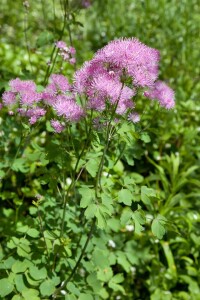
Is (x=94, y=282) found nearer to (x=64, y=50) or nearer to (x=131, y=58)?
(x=131, y=58)

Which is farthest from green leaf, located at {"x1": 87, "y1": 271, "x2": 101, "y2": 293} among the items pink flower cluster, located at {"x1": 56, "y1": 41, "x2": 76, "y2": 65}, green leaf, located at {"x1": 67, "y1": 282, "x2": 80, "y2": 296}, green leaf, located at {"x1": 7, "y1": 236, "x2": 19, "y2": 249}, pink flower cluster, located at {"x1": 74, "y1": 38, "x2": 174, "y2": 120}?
pink flower cluster, located at {"x1": 56, "y1": 41, "x2": 76, "y2": 65}

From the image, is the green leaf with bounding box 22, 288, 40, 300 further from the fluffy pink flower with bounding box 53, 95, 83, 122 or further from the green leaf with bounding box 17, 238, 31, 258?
Result: the fluffy pink flower with bounding box 53, 95, 83, 122

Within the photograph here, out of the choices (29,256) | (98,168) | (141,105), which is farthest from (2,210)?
(141,105)

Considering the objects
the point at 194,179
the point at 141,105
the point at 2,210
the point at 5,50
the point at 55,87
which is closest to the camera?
the point at 55,87

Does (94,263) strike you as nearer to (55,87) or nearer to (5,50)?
(55,87)

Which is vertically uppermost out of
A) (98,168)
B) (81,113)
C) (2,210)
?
(81,113)

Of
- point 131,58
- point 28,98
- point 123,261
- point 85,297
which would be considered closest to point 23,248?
point 85,297

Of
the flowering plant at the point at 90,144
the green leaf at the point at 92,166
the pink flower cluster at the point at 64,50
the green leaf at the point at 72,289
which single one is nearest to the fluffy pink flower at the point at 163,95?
the flowering plant at the point at 90,144
